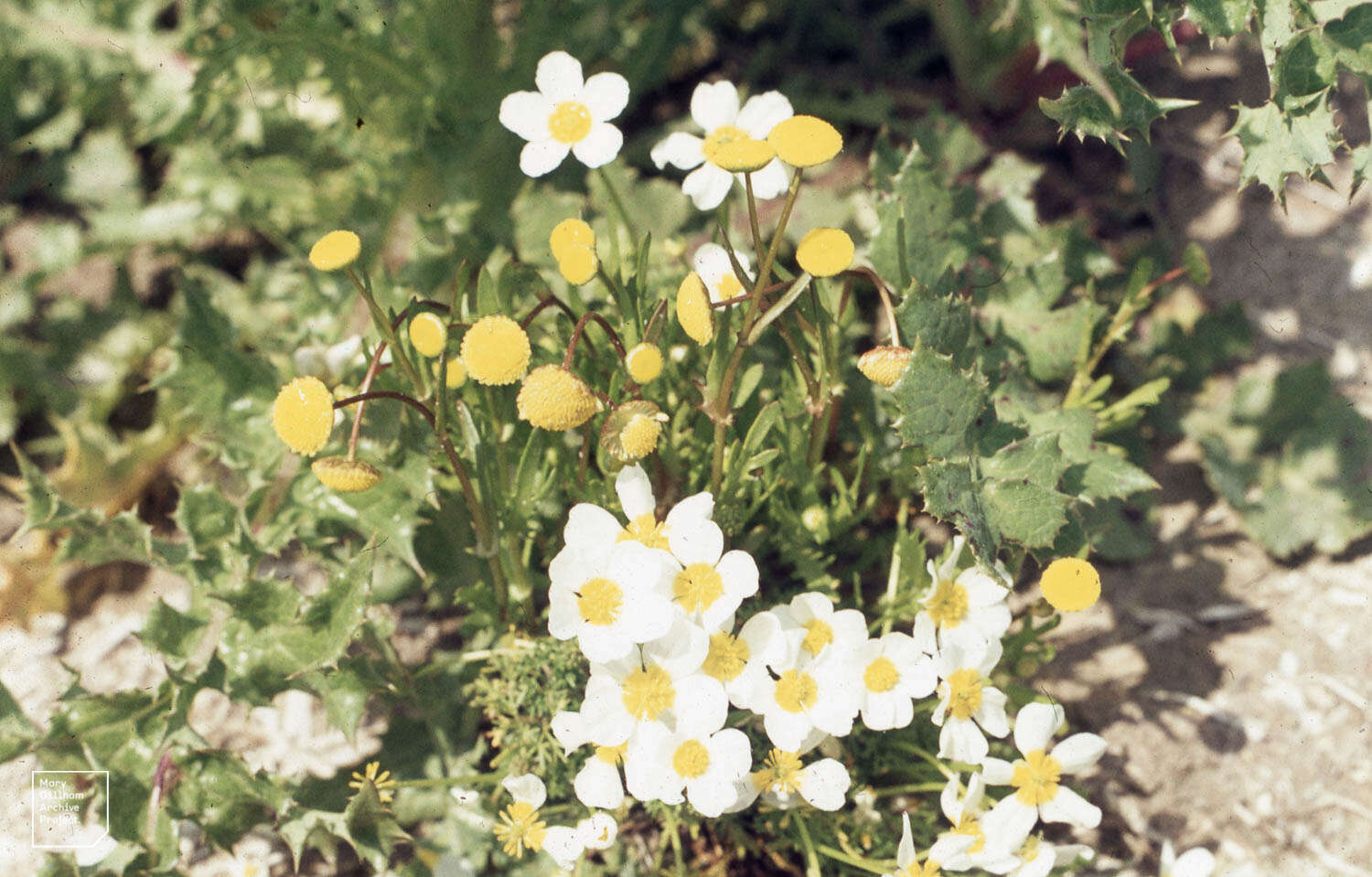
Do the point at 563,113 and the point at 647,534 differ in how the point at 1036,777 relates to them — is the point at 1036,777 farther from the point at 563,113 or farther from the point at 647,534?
the point at 563,113

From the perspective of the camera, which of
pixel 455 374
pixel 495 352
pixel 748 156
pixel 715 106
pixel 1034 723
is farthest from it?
pixel 715 106

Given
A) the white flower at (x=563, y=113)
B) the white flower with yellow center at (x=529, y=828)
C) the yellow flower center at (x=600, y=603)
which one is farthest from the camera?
the white flower at (x=563, y=113)

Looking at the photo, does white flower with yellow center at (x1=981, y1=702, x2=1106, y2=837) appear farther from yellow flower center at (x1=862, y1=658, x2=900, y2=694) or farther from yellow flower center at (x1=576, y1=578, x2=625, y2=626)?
yellow flower center at (x1=576, y1=578, x2=625, y2=626)

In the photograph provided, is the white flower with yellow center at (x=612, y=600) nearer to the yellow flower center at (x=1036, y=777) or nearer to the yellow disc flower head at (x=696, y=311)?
the yellow disc flower head at (x=696, y=311)

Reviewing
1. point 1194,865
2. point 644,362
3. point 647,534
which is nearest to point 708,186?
point 644,362

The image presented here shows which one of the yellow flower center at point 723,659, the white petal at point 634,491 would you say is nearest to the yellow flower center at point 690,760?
the yellow flower center at point 723,659

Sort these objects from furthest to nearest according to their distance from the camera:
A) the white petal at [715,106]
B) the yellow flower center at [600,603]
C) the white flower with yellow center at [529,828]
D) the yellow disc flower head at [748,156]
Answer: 1. the white petal at [715,106]
2. the white flower with yellow center at [529,828]
3. the yellow flower center at [600,603]
4. the yellow disc flower head at [748,156]

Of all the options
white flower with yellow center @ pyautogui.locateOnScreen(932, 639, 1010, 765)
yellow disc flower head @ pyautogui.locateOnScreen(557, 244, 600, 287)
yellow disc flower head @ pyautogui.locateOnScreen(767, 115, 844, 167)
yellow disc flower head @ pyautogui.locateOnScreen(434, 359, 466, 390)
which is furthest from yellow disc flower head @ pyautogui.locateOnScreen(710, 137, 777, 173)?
white flower with yellow center @ pyautogui.locateOnScreen(932, 639, 1010, 765)
